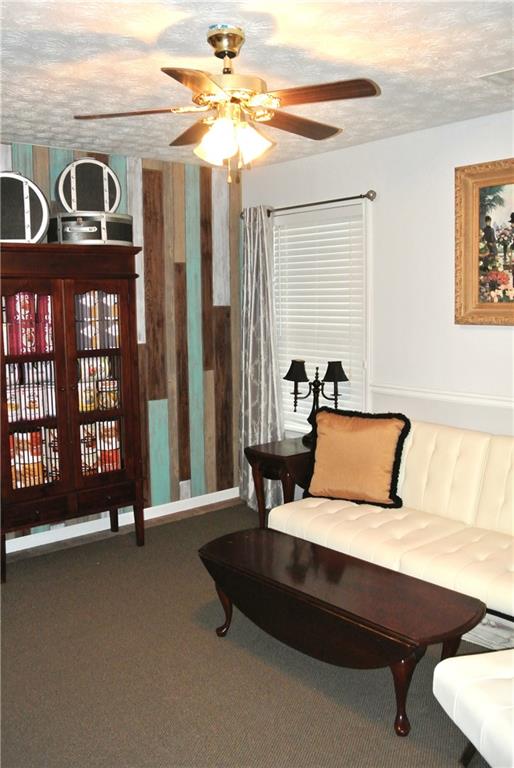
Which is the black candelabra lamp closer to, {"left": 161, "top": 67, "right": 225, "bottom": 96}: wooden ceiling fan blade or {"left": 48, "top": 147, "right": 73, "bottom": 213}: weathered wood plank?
{"left": 48, "top": 147, "right": 73, "bottom": 213}: weathered wood plank

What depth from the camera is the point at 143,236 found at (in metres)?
5.29

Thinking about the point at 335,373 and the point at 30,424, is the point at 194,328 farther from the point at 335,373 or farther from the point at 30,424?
the point at 30,424

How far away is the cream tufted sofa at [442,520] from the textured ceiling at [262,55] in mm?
→ 1767

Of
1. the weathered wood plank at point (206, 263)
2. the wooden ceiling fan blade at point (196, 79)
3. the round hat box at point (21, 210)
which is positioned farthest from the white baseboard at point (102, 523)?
the wooden ceiling fan blade at point (196, 79)

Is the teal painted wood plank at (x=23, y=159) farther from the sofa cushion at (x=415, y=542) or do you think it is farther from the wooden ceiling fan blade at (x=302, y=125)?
the sofa cushion at (x=415, y=542)

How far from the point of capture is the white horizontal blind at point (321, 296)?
16.6 feet

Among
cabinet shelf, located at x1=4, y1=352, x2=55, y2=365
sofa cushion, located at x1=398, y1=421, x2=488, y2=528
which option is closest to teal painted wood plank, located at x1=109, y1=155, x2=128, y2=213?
cabinet shelf, located at x1=4, y1=352, x2=55, y2=365

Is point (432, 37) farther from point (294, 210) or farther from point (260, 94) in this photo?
point (294, 210)

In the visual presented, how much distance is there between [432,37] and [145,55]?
1.13 metres

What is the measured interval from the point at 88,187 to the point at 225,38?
7.95 feet

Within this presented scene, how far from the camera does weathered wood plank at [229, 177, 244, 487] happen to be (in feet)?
19.0

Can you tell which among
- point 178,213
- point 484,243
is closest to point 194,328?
point 178,213

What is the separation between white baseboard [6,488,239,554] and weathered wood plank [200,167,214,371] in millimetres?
1023

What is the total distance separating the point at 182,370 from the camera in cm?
557
